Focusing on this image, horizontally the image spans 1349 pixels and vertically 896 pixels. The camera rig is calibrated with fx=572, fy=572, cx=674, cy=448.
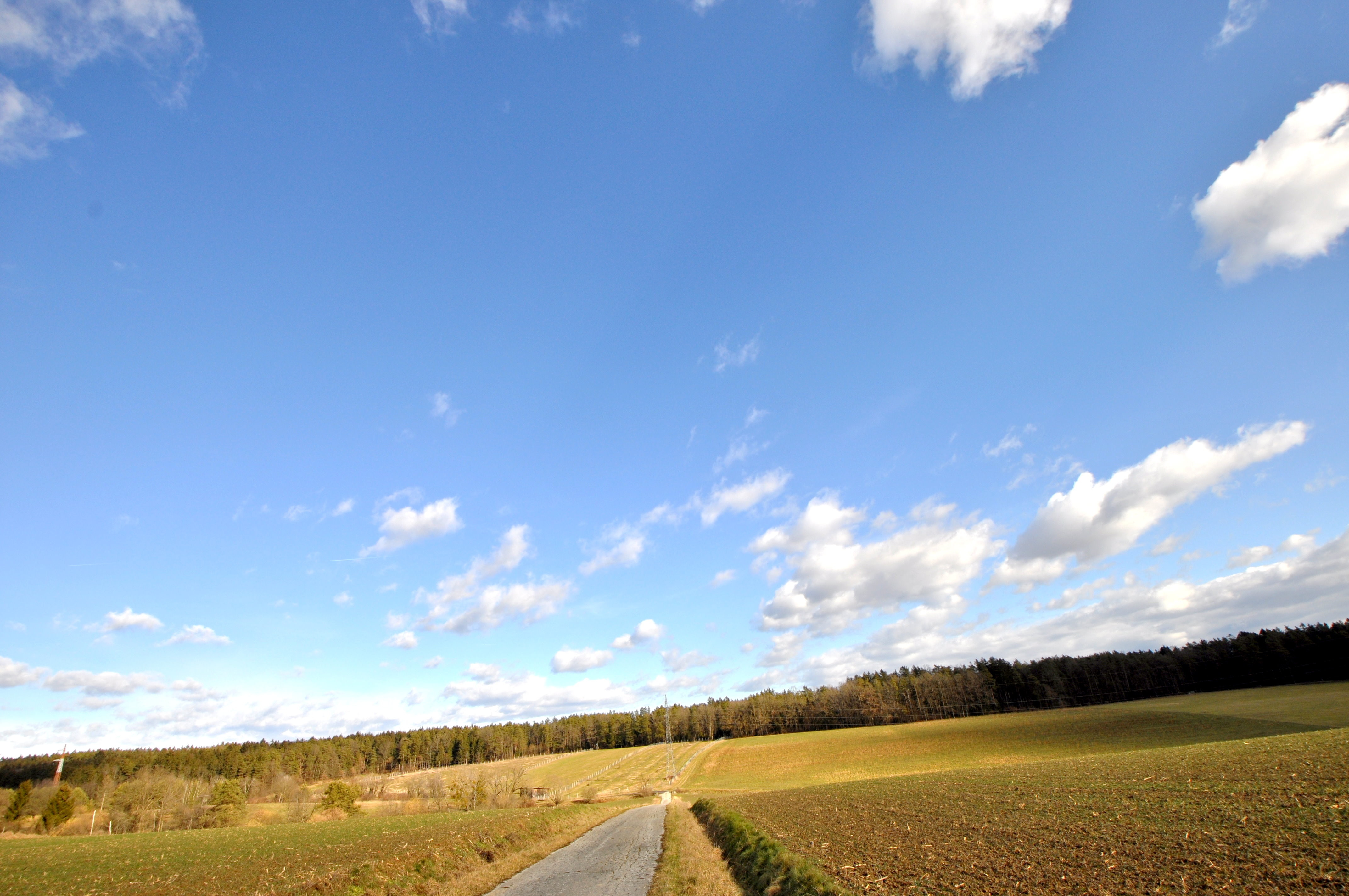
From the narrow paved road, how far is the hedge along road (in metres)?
0.03

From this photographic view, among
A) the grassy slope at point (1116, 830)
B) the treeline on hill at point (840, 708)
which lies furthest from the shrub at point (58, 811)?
the grassy slope at point (1116, 830)

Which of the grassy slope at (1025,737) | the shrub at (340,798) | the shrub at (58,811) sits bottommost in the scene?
the grassy slope at (1025,737)

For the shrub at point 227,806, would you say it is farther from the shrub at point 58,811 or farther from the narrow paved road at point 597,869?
the narrow paved road at point 597,869

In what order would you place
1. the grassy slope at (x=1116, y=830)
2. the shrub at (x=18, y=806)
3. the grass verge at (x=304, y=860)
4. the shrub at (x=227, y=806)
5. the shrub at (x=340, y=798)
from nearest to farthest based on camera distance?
the grassy slope at (x=1116, y=830)
the grass verge at (x=304, y=860)
the shrub at (x=227, y=806)
the shrub at (x=340, y=798)
the shrub at (x=18, y=806)

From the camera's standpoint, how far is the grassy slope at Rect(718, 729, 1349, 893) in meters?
12.9

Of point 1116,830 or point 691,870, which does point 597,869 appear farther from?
point 1116,830

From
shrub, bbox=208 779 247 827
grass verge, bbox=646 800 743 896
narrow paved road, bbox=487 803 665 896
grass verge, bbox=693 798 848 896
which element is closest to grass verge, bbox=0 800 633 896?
narrow paved road, bbox=487 803 665 896

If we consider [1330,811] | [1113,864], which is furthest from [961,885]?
[1330,811]

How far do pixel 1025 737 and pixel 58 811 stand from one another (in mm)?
121841

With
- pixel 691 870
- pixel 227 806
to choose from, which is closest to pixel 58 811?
pixel 227 806

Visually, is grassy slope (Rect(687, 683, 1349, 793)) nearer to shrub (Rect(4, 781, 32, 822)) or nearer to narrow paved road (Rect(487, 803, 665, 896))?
narrow paved road (Rect(487, 803, 665, 896))

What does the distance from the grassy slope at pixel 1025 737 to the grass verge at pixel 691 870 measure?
4559 centimetres

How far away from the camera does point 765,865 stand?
20234mm

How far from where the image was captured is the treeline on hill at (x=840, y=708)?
394ft
